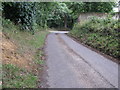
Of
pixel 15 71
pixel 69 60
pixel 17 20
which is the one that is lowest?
pixel 69 60

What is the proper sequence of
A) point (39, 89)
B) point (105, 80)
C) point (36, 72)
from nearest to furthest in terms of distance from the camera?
point (39, 89) < point (105, 80) < point (36, 72)

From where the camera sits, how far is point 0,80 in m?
4.41

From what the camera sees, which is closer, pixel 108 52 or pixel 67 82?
pixel 67 82

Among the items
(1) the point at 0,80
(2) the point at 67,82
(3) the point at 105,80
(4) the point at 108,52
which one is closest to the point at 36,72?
(2) the point at 67,82

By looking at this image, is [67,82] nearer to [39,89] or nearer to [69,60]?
[39,89]

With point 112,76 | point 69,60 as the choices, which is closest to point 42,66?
point 69,60

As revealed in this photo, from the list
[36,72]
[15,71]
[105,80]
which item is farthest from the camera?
[36,72]

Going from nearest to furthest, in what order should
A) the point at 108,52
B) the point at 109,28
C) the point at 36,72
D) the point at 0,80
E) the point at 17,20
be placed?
the point at 0,80 < the point at 36,72 < the point at 108,52 < the point at 17,20 < the point at 109,28

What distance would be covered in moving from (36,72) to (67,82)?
1278 millimetres

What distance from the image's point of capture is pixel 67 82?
5285mm

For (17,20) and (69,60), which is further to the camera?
(17,20)

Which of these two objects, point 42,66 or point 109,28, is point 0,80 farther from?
point 109,28

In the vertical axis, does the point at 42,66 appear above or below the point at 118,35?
below

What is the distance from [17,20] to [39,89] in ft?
24.2
